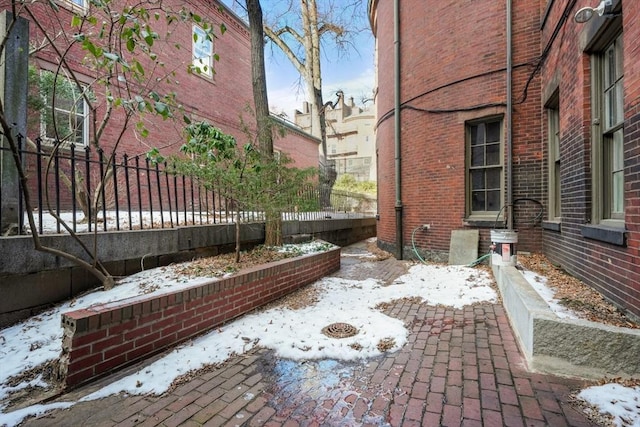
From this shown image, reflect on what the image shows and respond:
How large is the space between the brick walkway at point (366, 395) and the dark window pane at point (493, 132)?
4.71m

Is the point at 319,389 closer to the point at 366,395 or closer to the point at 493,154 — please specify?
the point at 366,395

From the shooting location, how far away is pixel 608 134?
3520 mm

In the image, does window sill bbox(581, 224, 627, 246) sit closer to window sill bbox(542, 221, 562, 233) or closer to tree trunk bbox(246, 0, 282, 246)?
window sill bbox(542, 221, 562, 233)

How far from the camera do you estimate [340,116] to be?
38.6m

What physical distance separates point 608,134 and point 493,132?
313 cm

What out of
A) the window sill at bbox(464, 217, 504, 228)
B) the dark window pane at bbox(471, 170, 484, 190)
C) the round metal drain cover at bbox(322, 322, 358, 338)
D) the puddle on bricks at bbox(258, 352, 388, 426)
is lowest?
the puddle on bricks at bbox(258, 352, 388, 426)

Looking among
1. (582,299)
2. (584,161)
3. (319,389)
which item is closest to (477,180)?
(584,161)

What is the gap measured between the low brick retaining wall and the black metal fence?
3.82ft

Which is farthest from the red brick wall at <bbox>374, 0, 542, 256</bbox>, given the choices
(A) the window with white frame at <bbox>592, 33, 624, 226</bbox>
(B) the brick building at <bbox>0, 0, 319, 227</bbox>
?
(B) the brick building at <bbox>0, 0, 319, 227</bbox>

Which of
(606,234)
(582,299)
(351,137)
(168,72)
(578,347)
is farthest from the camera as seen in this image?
(351,137)

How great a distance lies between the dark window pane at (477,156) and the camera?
6.65 metres

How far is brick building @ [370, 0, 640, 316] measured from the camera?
10.5 feet

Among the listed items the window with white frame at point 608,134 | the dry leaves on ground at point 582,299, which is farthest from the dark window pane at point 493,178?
the window with white frame at point 608,134

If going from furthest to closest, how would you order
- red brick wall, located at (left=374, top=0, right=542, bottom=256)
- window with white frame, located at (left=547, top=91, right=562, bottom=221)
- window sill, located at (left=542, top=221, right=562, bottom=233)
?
red brick wall, located at (left=374, top=0, right=542, bottom=256) → window with white frame, located at (left=547, top=91, right=562, bottom=221) → window sill, located at (left=542, top=221, right=562, bottom=233)
